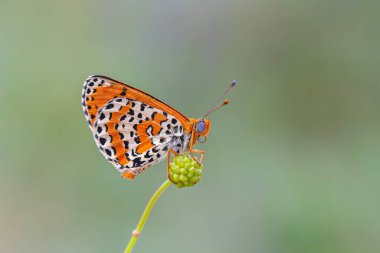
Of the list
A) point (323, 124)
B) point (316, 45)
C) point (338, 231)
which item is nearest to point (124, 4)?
point (316, 45)

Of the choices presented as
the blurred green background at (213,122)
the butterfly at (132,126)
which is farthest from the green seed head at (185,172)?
the blurred green background at (213,122)

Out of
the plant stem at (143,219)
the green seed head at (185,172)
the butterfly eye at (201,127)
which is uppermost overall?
the butterfly eye at (201,127)

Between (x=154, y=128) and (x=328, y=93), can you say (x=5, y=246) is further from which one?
(x=328, y=93)

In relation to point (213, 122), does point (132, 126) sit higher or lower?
lower

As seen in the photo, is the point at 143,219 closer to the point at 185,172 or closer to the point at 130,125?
the point at 185,172

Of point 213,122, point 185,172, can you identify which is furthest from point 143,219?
point 213,122

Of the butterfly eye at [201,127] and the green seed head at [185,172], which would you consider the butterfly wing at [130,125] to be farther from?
the green seed head at [185,172]

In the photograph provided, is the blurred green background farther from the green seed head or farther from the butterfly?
the green seed head
